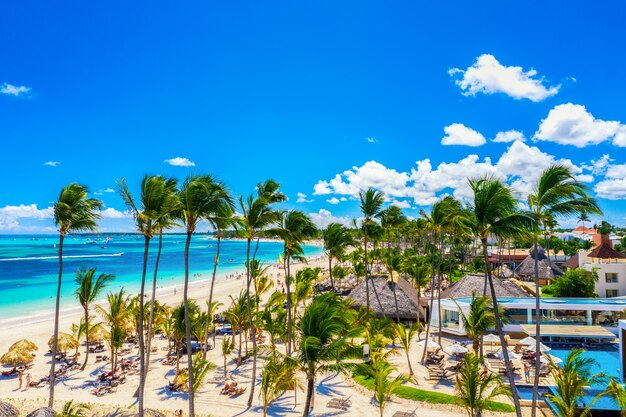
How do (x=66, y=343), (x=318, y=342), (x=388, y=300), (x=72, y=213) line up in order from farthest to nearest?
(x=388, y=300), (x=66, y=343), (x=72, y=213), (x=318, y=342)

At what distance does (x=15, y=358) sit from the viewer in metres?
25.3

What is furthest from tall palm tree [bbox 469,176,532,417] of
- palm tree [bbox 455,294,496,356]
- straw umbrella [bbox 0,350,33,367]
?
straw umbrella [bbox 0,350,33,367]

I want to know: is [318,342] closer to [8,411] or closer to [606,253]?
[8,411]

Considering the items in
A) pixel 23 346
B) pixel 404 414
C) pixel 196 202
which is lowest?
pixel 23 346

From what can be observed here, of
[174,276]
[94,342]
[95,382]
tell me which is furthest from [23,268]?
[95,382]

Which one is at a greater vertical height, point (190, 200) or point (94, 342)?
point (190, 200)

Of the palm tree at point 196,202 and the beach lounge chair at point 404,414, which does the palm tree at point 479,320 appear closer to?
the beach lounge chair at point 404,414

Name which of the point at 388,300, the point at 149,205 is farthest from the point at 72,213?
the point at 388,300

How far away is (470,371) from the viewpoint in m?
14.3

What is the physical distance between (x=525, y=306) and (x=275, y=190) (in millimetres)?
20846

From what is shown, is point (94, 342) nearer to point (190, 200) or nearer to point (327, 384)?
point (327, 384)

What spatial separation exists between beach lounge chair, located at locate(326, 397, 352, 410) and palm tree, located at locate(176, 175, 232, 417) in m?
6.55

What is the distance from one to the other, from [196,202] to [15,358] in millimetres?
20470

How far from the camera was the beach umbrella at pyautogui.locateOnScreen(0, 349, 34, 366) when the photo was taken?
2516cm
